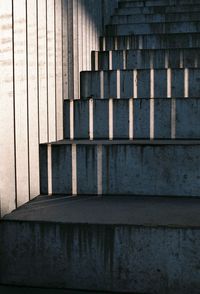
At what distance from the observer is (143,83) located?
3146 mm

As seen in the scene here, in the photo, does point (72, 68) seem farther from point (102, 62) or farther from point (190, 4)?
point (190, 4)

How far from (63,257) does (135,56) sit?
225cm

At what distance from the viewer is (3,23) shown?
1772 mm

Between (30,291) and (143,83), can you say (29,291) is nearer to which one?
(30,291)

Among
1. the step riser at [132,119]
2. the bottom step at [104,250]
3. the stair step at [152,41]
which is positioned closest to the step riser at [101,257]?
the bottom step at [104,250]

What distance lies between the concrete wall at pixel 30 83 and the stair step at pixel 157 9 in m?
2.31

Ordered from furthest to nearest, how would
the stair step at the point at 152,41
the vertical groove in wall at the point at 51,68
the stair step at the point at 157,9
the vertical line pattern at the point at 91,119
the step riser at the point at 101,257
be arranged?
the stair step at the point at 157,9 → the stair step at the point at 152,41 → the vertical line pattern at the point at 91,119 → the vertical groove in wall at the point at 51,68 → the step riser at the point at 101,257

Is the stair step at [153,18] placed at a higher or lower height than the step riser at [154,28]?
higher

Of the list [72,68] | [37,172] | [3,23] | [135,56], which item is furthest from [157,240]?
[135,56]

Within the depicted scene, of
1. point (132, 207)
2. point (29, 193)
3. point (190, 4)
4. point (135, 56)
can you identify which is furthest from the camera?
point (190, 4)

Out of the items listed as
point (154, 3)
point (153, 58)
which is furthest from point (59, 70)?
point (154, 3)

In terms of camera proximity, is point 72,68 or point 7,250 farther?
point 72,68

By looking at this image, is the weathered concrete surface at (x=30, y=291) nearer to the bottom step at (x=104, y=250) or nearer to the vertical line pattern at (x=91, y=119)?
the bottom step at (x=104, y=250)

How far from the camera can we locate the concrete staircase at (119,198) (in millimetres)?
1678
